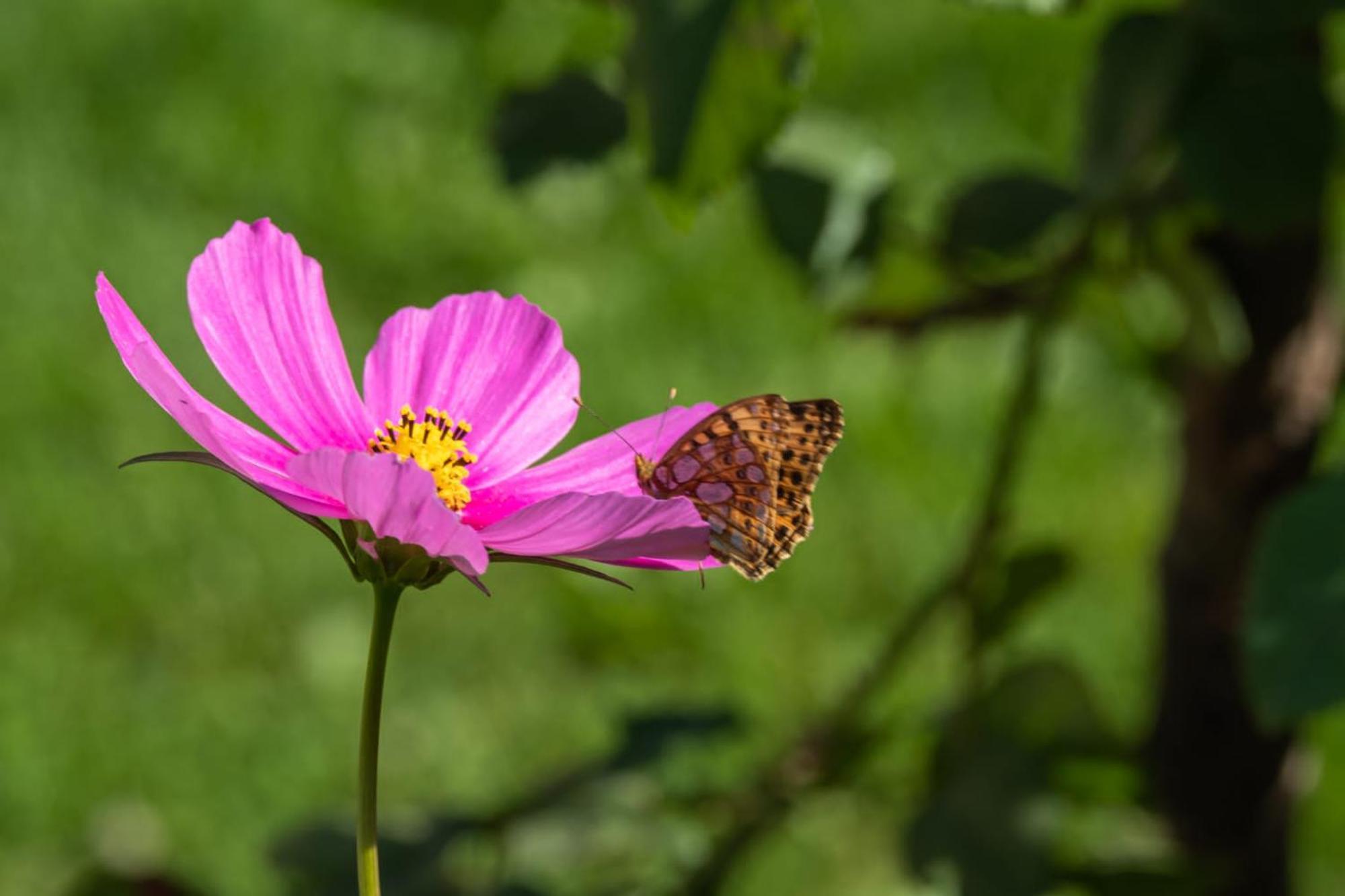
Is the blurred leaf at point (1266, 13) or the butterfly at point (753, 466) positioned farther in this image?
the blurred leaf at point (1266, 13)

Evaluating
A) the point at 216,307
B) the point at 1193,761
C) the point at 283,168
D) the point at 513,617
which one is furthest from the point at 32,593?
the point at 216,307

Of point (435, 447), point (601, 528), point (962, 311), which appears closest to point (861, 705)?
point (962, 311)

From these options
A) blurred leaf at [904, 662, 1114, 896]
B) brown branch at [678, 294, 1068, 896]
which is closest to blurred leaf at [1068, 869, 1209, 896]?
blurred leaf at [904, 662, 1114, 896]

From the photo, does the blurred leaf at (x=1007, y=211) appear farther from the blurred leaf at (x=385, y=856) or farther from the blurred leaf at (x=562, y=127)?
the blurred leaf at (x=385, y=856)

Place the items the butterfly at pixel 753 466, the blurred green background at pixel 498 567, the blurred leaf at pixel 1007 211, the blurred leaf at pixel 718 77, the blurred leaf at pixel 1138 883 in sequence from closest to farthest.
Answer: the butterfly at pixel 753 466, the blurred leaf at pixel 718 77, the blurred leaf at pixel 1007 211, the blurred leaf at pixel 1138 883, the blurred green background at pixel 498 567

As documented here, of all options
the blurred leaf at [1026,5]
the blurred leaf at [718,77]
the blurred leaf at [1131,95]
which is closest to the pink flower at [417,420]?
the blurred leaf at [718,77]

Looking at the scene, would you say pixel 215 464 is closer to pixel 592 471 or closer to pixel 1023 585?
pixel 592 471

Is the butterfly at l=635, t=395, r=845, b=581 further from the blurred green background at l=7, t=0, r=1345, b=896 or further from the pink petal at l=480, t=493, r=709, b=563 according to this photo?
the blurred green background at l=7, t=0, r=1345, b=896

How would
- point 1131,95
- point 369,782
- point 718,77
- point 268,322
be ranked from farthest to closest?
1. point 1131,95
2. point 718,77
3. point 268,322
4. point 369,782
